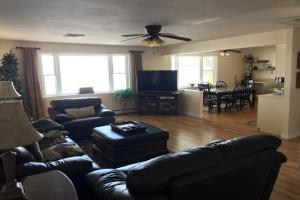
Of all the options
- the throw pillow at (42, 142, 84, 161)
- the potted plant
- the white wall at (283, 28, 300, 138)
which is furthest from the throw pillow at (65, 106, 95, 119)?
the white wall at (283, 28, 300, 138)

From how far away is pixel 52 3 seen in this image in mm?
2754

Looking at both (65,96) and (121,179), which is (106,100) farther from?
(121,179)

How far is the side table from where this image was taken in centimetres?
157

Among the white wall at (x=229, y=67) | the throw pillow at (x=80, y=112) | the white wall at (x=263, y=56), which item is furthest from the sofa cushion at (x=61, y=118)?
the white wall at (x=263, y=56)

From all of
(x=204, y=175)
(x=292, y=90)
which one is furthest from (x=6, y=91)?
(x=292, y=90)

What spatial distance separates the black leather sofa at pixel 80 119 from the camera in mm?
4992

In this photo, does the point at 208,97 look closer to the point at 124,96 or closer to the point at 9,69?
the point at 124,96

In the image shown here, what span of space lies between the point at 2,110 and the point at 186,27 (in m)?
3.80

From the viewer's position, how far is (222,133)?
5477mm

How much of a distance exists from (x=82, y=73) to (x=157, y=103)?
2.54 m

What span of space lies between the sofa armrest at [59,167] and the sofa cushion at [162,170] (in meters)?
1.03

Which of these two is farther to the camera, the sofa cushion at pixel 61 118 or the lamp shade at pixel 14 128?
the sofa cushion at pixel 61 118

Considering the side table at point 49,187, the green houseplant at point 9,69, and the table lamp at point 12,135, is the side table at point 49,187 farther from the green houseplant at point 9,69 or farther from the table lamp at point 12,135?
the green houseplant at point 9,69

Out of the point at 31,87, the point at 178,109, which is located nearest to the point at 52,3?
Result: the point at 31,87
